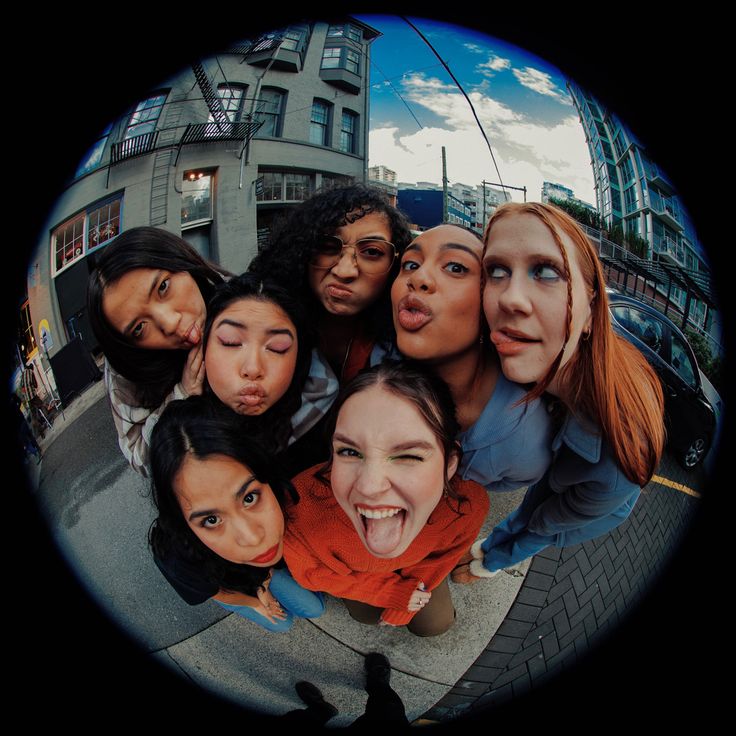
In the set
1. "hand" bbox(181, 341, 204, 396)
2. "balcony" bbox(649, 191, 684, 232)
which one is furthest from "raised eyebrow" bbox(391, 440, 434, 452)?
"balcony" bbox(649, 191, 684, 232)

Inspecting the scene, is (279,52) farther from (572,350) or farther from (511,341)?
(572,350)

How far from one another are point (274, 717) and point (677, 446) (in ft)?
5.16

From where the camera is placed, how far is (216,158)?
2.96 feet

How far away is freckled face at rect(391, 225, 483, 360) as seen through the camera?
3.15 feet

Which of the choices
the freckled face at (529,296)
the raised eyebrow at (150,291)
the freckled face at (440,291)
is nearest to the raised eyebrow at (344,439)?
the freckled face at (440,291)

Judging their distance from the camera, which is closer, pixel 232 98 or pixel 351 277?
pixel 232 98

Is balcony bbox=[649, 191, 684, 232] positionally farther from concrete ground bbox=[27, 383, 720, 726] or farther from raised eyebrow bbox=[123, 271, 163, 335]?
raised eyebrow bbox=[123, 271, 163, 335]

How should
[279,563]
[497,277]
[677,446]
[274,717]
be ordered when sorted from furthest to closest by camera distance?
1. [274,717]
2. [279,563]
3. [677,446]
4. [497,277]

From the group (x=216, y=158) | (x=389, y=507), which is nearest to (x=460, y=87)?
Result: (x=216, y=158)

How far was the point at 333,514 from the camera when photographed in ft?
3.70

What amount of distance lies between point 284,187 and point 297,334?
1.20 ft

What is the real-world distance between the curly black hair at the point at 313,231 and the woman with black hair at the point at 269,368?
0.05 m

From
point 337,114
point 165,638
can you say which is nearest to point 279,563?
point 165,638

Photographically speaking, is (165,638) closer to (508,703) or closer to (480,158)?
(508,703)
